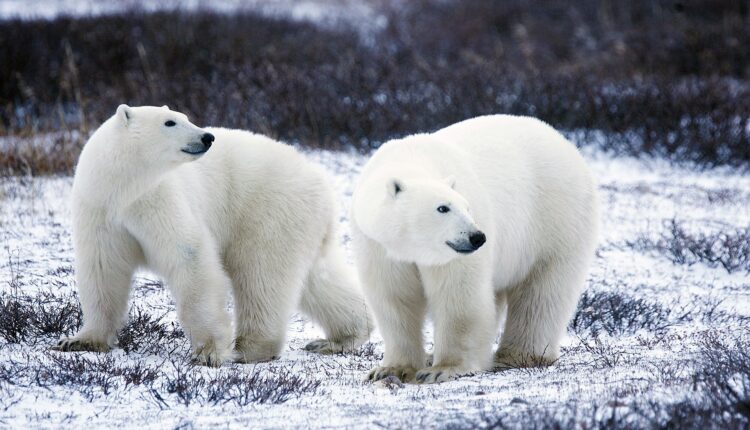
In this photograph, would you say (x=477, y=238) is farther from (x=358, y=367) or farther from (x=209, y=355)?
(x=209, y=355)

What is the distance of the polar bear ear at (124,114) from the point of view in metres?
3.76

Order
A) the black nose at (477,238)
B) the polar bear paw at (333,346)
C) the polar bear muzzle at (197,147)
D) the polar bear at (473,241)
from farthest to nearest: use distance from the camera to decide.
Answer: the polar bear paw at (333,346) → the polar bear muzzle at (197,147) → the polar bear at (473,241) → the black nose at (477,238)

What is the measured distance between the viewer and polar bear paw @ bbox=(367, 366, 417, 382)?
365 cm

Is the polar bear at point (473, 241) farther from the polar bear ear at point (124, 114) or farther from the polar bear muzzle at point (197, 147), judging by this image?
the polar bear ear at point (124, 114)

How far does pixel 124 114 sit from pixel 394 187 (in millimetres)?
1210

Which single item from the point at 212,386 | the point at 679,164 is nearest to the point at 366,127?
the point at 679,164

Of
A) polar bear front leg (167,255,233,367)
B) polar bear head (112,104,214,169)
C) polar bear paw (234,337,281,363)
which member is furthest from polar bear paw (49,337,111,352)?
polar bear head (112,104,214,169)

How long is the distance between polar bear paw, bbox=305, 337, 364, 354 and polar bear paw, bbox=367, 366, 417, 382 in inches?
32.4

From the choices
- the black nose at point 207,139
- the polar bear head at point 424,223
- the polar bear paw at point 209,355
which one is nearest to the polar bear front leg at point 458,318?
the polar bear head at point 424,223

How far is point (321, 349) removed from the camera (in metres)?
4.54

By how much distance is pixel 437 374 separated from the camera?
3545mm

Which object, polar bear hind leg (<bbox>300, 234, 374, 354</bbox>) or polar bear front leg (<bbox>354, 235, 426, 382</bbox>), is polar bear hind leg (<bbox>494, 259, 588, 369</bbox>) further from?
polar bear hind leg (<bbox>300, 234, 374, 354</bbox>)

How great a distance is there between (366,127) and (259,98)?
1.16 meters

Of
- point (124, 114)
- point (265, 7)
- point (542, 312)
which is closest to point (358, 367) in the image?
point (542, 312)
